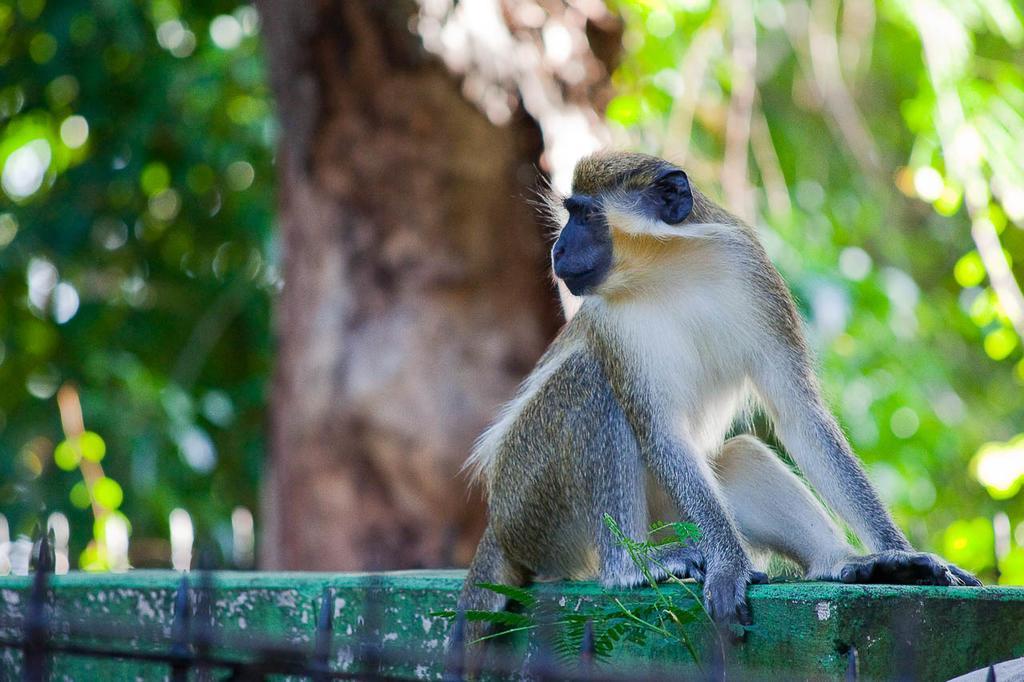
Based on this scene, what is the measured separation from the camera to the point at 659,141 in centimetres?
859

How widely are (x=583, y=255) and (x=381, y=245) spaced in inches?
125

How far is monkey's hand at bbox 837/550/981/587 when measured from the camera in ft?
11.6

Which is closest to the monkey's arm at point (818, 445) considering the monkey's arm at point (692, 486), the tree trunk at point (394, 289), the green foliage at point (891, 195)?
the monkey's arm at point (692, 486)

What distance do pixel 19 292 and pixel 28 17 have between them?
7.22 ft

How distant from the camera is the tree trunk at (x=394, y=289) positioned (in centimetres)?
711

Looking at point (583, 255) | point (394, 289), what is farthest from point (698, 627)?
point (394, 289)

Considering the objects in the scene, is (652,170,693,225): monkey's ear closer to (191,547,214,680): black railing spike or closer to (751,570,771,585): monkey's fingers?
(751,570,771,585): monkey's fingers

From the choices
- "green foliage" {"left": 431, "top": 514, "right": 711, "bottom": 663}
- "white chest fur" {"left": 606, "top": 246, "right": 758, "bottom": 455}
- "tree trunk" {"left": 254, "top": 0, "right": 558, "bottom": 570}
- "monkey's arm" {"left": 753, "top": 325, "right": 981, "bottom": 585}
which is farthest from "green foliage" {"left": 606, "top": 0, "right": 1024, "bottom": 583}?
"green foliage" {"left": 431, "top": 514, "right": 711, "bottom": 663}

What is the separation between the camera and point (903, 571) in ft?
11.7

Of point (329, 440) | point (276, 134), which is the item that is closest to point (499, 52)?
point (276, 134)

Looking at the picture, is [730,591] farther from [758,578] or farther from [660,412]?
[660,412]

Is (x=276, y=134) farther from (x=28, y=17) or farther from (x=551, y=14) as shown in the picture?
(x=28, y=17)

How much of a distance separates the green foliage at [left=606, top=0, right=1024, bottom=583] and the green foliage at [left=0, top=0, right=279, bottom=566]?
138 inches

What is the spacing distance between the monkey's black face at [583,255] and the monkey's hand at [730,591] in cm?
114
